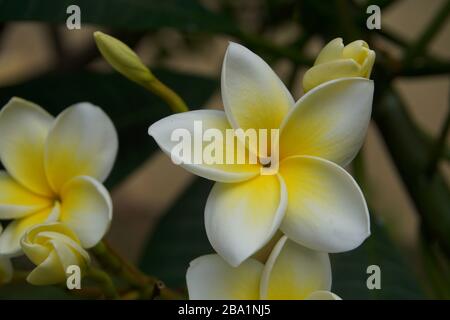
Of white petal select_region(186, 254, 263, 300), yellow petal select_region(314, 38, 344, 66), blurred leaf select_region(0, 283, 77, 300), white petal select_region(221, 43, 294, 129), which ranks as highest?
yellow petal select_region(314, 38, 344, 66)

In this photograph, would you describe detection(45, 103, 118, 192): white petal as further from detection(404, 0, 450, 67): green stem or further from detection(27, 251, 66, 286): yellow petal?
detection(404, 0, 450, 67): green stem

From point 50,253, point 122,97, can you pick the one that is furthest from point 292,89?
point 50,253

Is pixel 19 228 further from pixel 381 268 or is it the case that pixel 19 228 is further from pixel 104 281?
pixel 381 268

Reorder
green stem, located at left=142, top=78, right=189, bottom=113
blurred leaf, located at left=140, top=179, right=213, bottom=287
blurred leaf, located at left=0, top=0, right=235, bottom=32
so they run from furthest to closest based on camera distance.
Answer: blurred leaf, located at left=140, top=179, right=213, bottom=287 < blurred leaf, located at left=0, top=0, right=235, bottom=32 < green stem, located at left=142, top=78, right=189, bottom=113

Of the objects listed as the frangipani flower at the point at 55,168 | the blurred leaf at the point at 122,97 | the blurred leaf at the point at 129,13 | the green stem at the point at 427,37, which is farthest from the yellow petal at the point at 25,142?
the green stem at the point at 427,37

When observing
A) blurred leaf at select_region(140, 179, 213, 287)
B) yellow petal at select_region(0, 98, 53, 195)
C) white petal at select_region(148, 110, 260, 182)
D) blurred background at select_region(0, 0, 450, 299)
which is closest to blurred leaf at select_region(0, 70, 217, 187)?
blurred background at select_region(0, 0, 450, 299)

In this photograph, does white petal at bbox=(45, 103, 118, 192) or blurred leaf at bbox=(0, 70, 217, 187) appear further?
blurred leaf at bbox=(0, 70, 217, 187)
